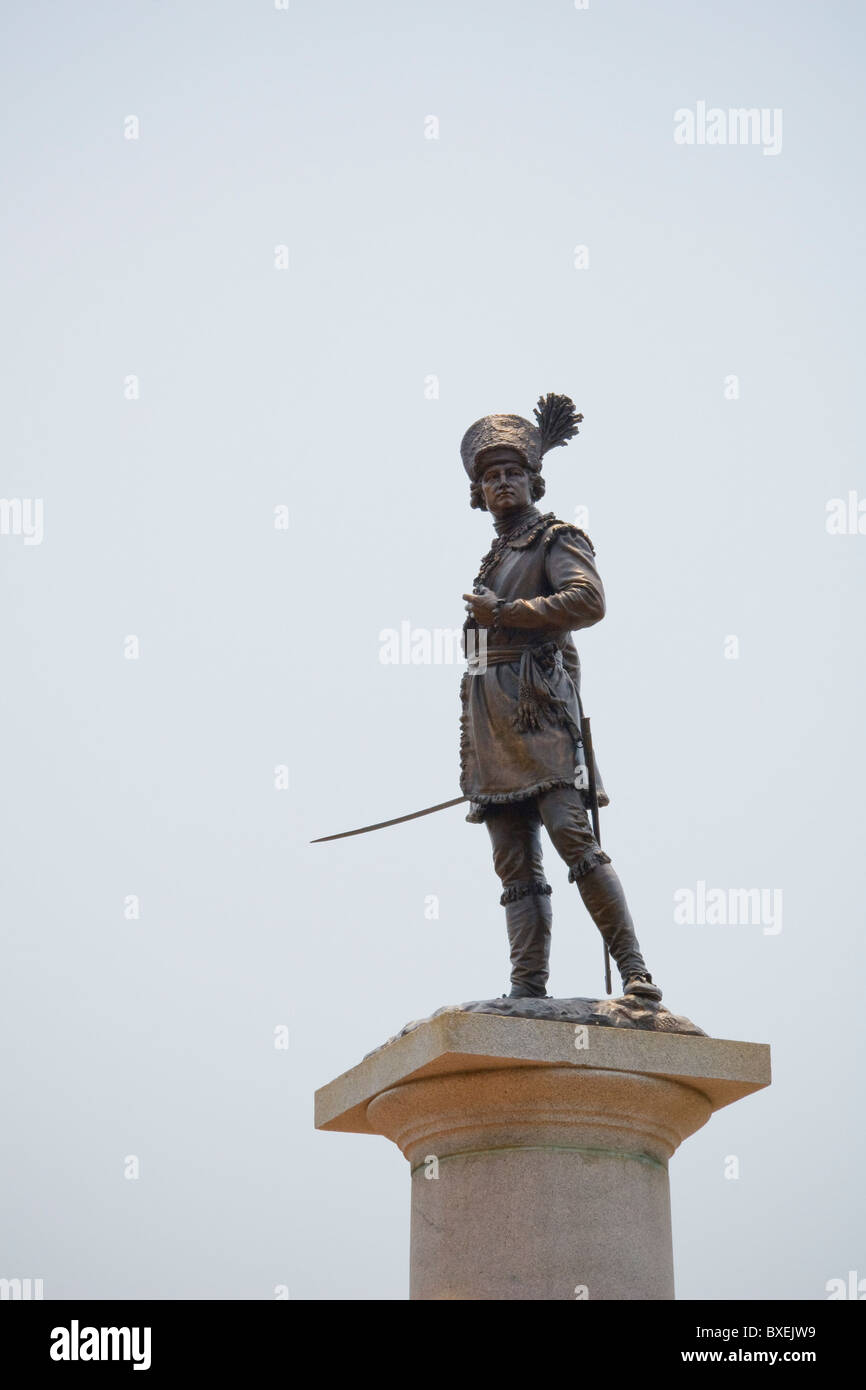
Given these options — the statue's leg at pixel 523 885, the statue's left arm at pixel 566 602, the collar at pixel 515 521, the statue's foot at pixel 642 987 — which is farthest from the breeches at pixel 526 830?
the collar at pixel 515 521

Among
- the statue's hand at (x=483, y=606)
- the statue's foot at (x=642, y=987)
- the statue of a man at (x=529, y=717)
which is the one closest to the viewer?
the statue's foot at (x=642, y=987)


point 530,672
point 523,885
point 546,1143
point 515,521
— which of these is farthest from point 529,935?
point 515,521

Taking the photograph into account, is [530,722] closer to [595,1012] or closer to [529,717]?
[529,717]

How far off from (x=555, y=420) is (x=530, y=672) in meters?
1.49

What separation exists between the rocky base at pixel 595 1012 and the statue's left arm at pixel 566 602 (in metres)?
1.85

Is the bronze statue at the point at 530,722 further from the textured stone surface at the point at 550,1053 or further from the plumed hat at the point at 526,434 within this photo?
the textured stone surface at the point at 550,1053

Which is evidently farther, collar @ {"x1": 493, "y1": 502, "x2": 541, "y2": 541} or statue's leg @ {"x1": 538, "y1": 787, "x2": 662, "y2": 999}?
collar @ {"x1": 493, "y1": 502, "x2": 541, "y2": 541}

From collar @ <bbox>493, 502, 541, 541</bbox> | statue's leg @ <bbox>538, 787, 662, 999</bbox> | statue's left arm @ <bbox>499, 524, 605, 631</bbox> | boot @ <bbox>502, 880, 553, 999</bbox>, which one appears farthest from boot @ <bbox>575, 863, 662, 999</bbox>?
collar @ <bbox>493, 502, 541, 541</bbox>

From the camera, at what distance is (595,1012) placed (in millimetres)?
8414

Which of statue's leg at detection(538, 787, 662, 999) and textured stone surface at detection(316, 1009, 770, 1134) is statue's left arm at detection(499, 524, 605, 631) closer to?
statue's leg at detection(538, 787, 662, 999)

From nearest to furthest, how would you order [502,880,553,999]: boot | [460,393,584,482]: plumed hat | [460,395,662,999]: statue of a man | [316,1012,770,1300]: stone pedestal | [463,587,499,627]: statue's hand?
[316,1012,770,1300]: stone pedestal
[460,395,662,999]: statue of a man
[502,880,553,999]: boot
[463,587,499,627]: statue's hand
[460,393,584,482]: plumed hat

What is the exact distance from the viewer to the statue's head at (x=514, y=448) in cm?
955

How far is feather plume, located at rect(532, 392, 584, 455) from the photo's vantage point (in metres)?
9.76
